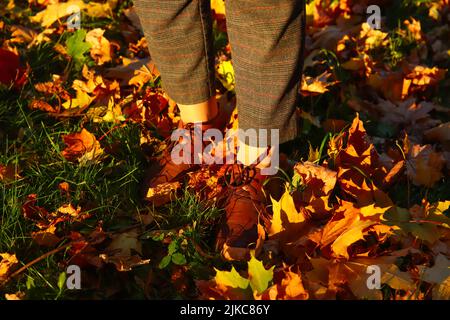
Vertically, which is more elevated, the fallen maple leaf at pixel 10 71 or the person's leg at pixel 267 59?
the person's leg at pixel 267 59

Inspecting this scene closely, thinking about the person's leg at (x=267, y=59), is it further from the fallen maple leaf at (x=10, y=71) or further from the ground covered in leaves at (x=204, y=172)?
the fallen maple leaf at (x=10, y=71)

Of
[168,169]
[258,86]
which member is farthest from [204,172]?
[258,86]

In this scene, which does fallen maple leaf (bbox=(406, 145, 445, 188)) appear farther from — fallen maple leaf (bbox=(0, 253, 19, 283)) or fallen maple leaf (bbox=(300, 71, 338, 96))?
fallen maple leaf (bbox=(0, 253, 19, 283))

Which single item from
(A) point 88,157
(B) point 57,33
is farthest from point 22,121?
(B) point 57,33

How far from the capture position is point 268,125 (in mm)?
1619

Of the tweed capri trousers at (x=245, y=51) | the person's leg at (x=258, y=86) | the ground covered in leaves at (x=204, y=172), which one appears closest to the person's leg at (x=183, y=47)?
the tweed capri trousers at (x=245, y=51)

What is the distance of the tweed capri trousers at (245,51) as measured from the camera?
1.42 metres

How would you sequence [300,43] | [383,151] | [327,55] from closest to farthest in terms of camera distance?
[300,43] < [383,151] < [327,55]

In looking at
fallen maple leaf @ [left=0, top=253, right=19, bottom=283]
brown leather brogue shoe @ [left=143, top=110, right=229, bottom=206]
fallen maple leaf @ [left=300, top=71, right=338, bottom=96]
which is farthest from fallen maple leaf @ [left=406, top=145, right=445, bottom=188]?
fallen maple leaf @ [left=0, top=253, right=19, bottom=283]

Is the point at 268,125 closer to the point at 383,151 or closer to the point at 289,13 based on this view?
the point at 289,13

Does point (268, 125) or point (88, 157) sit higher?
point (268, 125)

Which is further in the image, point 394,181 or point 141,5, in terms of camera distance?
point 394,181

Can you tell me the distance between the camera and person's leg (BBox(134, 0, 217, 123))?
1533 millimetres

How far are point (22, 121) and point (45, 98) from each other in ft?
0.53
